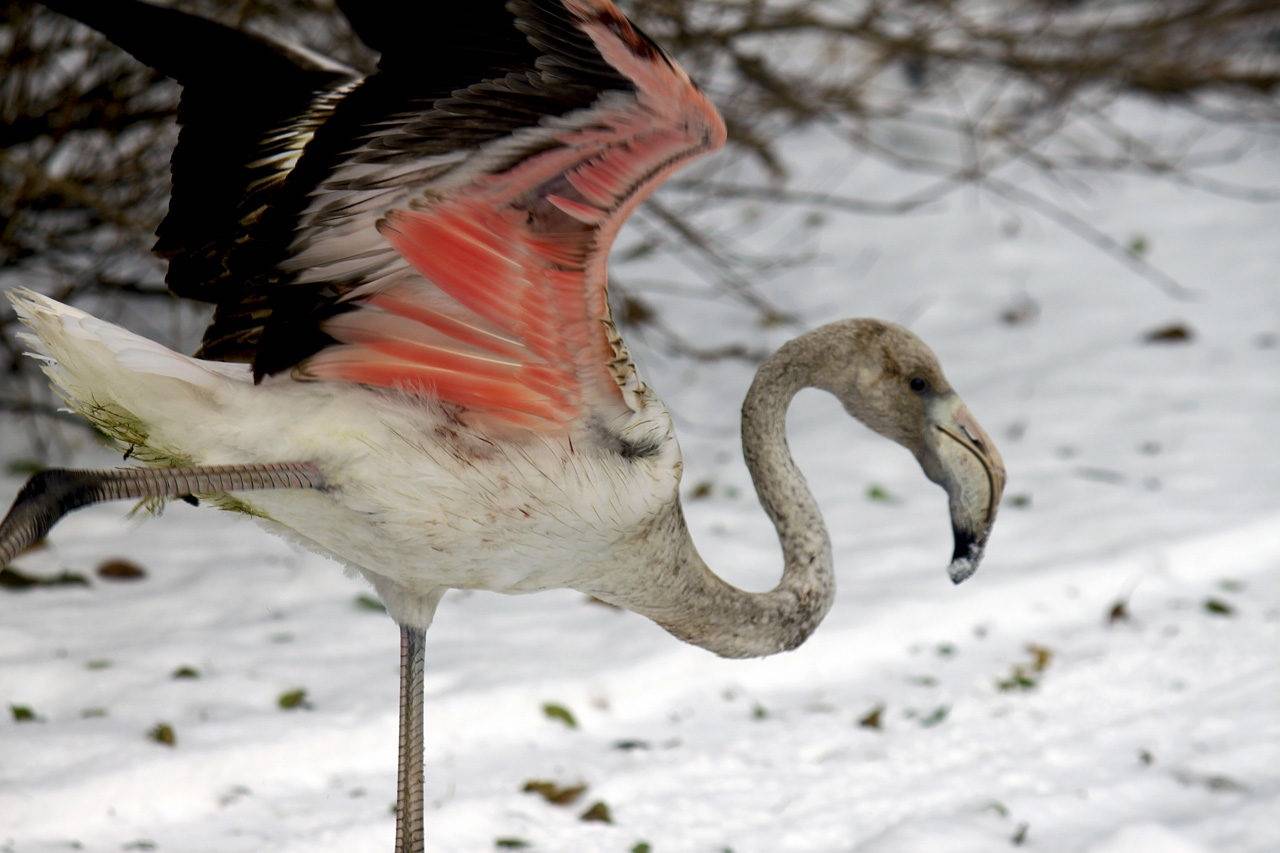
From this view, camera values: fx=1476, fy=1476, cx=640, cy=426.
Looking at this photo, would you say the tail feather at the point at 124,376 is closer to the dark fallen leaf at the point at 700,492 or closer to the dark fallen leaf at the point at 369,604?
the dark fallen leaf at the point at 369,604

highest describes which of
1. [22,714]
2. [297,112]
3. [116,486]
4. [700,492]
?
[297,112]

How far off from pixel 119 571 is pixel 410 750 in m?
1.97

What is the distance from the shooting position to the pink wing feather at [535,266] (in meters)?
2.59

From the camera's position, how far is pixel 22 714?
3.95 m

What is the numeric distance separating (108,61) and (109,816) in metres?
2.71

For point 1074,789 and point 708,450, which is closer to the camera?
point 1074,789

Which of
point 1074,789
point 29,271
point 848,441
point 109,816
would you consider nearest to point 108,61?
point 29,271

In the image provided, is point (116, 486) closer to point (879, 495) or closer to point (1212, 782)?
point (1212, 782)

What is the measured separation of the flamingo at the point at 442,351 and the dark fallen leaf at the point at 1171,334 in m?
3.87

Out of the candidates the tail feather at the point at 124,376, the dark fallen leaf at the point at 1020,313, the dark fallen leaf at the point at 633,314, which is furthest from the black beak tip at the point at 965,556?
the dark fallen leaf at the point at 1020,313

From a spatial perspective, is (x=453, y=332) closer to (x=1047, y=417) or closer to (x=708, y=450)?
(x=708, y=450)

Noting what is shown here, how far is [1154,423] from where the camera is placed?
6.33m

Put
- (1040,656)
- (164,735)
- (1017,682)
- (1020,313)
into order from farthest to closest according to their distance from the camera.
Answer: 1. (1020,313)
2. (1040,656)
3. (1017,682)
4. (164,735)

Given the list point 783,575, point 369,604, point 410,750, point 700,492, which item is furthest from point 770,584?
point 410,750
